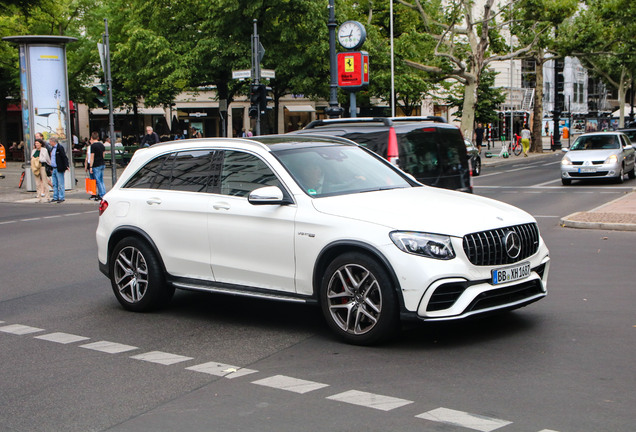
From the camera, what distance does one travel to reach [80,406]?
5.27 m

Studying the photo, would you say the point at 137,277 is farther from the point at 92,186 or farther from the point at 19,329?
the point at 92,186

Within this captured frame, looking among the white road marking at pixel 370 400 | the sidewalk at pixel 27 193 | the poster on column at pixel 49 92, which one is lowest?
the sidewalk at pixel 27 193

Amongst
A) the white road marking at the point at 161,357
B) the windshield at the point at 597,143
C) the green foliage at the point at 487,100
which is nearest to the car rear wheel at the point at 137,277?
the white road marking at the point at 161,357

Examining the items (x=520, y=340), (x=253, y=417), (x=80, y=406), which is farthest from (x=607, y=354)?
(x=80, y=406)

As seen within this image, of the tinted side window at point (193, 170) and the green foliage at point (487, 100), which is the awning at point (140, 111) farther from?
the tinted side window at point (193, 170)

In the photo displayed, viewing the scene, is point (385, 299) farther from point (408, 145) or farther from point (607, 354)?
point (408, 145)

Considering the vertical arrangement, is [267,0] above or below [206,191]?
above

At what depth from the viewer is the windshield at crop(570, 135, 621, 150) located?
25.9 meters

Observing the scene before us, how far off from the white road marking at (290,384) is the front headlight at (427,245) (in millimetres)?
1283

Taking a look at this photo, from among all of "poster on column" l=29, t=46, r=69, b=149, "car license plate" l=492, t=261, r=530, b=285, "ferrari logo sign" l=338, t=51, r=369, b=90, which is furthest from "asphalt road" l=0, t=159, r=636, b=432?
"poster on column" l=29, t=46, r=69, b=149

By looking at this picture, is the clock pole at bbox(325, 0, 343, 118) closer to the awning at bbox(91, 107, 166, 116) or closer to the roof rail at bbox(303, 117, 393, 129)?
the roof rail at bbox(303, 117, 393, 129)

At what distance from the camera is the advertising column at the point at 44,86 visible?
25953mm

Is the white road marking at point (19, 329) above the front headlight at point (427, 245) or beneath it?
beneath

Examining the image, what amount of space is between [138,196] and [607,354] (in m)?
4.58
